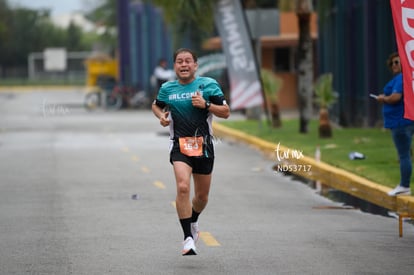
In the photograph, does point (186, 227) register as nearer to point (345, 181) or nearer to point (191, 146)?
point (191, 146)

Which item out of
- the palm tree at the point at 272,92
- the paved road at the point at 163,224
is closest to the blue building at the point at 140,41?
the palm tree at the point at 272,92

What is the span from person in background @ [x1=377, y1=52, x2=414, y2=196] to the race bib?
446 centimetres

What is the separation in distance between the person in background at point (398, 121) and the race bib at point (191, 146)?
4.46m

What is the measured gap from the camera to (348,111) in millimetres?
34594

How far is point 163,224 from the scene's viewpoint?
45.1ft

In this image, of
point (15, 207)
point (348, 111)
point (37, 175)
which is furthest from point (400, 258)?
point (348, 111)

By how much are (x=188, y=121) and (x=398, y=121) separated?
4.84 m

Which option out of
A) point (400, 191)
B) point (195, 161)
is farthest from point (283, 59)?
point (195, 161)

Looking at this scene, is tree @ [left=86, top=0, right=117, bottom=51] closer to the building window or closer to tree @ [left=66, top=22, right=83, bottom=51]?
tree @ [left=66, top=22, right=83, bottom=51]

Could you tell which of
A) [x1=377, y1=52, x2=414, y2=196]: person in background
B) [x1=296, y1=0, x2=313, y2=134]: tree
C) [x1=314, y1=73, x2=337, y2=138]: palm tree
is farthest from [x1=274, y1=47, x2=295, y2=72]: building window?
[x1=377, y1=52, x2=414, y2=196]: person in background

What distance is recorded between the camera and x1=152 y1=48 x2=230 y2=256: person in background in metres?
11.1

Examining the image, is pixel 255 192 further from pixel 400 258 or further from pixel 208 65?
pixel 208 65

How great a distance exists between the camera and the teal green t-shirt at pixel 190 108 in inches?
441

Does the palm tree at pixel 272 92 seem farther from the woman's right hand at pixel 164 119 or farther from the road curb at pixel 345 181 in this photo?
the woman's right hand at pixel 164 119
